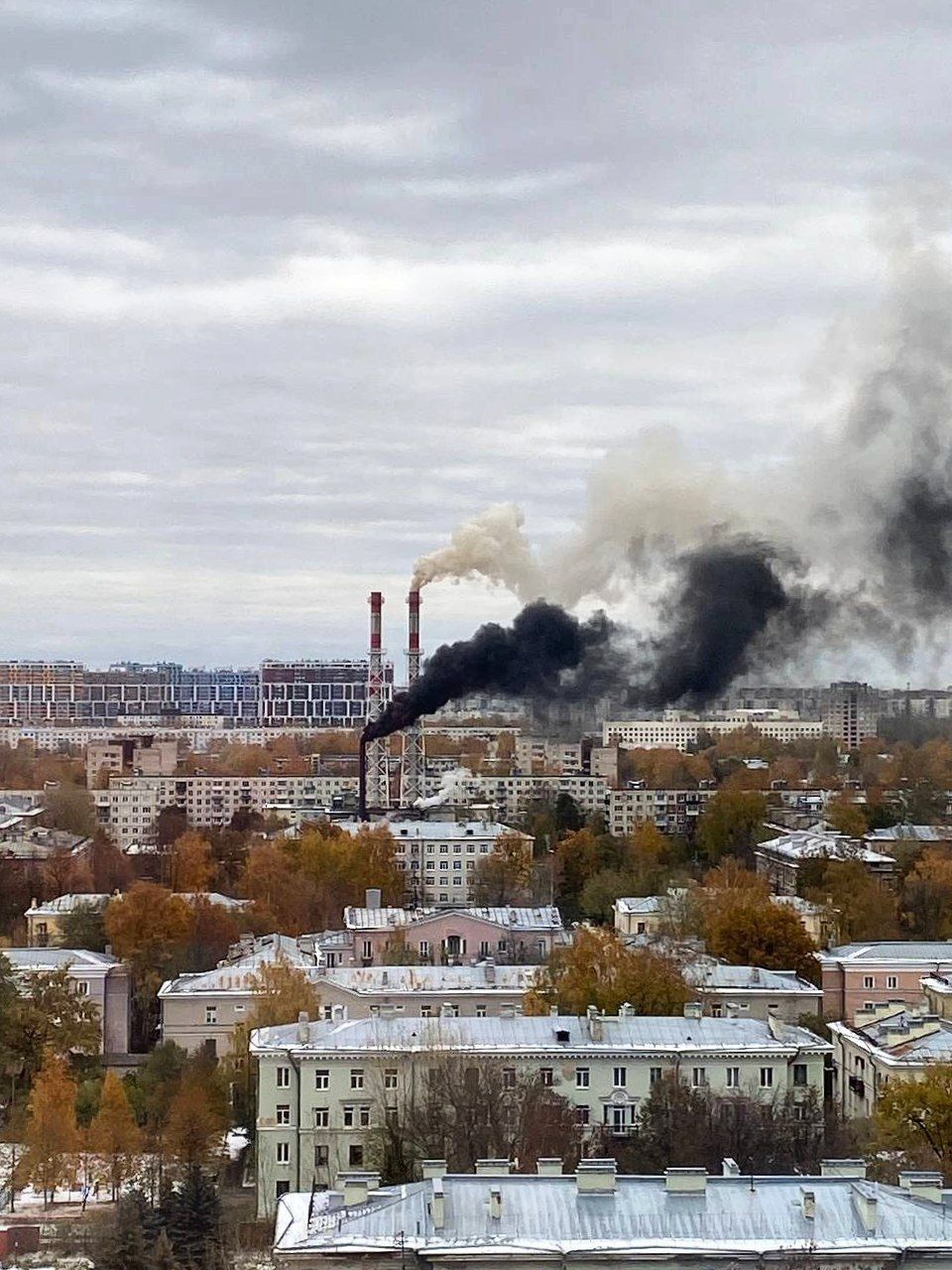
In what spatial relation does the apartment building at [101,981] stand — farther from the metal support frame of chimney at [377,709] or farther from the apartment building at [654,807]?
the apartment building at [654,807]

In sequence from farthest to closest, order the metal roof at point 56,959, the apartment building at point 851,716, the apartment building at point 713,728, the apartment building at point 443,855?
the apartment building at point 851,716 < the apartment building at point 713,728 < the apartment building at point 443,855 < the metal roof at point 56,959

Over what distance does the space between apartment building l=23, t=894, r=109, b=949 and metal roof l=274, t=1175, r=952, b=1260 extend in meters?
20.3

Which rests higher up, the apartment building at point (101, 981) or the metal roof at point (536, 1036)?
the metal roof at point (536, 1036)

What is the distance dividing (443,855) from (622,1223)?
31.2 metres

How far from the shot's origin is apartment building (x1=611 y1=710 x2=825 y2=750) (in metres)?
93.6

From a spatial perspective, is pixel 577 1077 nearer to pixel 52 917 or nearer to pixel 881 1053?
pixel 881 1053

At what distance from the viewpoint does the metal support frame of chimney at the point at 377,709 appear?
180ft

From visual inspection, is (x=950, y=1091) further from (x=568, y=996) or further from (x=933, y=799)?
(x=933, y=799)

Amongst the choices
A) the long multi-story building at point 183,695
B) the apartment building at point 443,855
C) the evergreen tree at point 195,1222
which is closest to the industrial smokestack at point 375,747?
the apartment building at point 443,855

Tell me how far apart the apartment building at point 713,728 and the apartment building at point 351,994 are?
64.3m

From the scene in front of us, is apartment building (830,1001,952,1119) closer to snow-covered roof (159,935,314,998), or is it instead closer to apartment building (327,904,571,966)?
snow-covered roof (159,935,314,998)

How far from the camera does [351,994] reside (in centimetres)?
2456

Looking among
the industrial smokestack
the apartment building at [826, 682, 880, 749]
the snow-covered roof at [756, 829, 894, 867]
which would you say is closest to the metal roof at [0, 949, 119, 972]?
the snow-covered roof at [756, 829, 894, 867]

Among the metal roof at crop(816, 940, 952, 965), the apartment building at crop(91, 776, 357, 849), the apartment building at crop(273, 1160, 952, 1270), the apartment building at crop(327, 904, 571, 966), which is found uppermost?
the apartment building at crop(273, 1160, 952, 1270)
